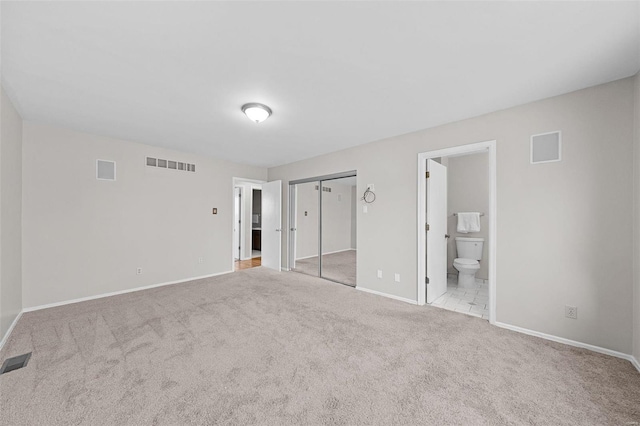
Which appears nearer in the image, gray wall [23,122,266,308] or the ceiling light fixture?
the ceiling light fixture

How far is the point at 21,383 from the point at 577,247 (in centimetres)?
482

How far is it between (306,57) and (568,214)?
2887 mm

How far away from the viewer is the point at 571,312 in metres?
2.36

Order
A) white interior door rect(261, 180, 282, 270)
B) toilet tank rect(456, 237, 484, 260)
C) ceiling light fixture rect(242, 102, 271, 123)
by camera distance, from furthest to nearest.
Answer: white interior door rect(261, 180, 282, 270) < toilet tank rect(456, 237, 484, 260) < ceiling light fixture rect(242, 102, 271, 123)

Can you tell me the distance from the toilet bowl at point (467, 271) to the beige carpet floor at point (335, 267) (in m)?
1.84

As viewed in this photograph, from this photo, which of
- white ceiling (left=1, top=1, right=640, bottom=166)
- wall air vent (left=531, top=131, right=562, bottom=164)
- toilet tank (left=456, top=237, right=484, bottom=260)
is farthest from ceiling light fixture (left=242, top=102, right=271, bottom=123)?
toilet tank (left=456, top=237, right=484, bottom=260)

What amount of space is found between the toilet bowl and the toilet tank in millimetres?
278

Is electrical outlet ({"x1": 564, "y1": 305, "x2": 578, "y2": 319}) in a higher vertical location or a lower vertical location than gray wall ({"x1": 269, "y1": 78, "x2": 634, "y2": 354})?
lower

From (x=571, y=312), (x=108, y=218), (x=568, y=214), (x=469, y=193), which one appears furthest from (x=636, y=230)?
(x=108, y=218)

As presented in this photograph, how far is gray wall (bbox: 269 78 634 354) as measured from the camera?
7.09 feet

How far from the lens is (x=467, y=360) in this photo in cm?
211

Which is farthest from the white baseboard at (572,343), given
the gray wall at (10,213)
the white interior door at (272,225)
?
the gray wall at (10,213)

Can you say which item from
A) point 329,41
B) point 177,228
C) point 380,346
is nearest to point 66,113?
point 177,228

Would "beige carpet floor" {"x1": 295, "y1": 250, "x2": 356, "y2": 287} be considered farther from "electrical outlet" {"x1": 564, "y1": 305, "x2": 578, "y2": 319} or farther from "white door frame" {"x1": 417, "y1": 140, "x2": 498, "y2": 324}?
"electrical outlet" {"x1": 564, "y1": 305, "x2": 578, "y2": 319}
